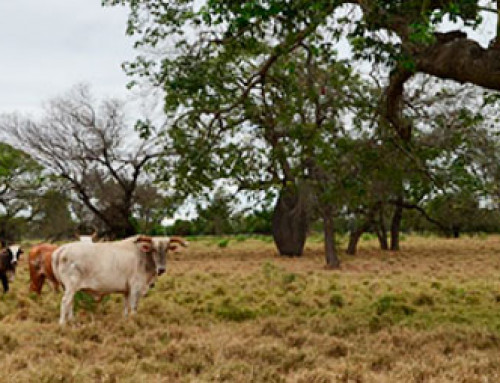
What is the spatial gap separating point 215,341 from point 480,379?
10.1 ft

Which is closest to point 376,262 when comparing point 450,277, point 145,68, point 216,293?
point 450,277

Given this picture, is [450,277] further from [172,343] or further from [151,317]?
[172,343]

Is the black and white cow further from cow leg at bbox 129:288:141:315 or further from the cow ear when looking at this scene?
the cow ear

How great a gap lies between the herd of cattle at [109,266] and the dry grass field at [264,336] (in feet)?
1.43

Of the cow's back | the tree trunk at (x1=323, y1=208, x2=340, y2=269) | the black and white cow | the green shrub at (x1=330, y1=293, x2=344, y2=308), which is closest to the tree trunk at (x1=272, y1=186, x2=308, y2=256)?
the tree trunk at (x1=323, y1=208, x2=340, y2=269)

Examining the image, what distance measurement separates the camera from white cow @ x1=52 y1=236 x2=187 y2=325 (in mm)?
8188

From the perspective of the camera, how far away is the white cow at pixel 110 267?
8.19 metres

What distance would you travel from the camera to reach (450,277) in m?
15.4

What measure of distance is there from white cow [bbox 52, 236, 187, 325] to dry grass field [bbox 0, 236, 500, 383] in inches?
17.1

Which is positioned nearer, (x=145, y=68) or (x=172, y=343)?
(x=172, y=343)

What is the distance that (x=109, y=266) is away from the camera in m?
8.41

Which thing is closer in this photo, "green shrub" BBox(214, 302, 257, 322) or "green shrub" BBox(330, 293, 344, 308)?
"green shrub" BBox(214, 302, 257, 322)

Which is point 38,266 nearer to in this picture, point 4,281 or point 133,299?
point 4,281

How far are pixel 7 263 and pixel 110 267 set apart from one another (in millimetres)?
4739
